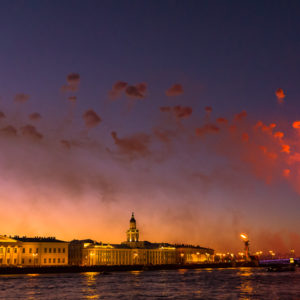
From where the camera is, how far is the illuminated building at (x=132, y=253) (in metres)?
151

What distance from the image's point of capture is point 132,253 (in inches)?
6580

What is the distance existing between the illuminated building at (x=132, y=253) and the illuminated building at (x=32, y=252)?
20.6m

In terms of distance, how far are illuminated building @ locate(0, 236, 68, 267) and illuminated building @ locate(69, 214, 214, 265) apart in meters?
20.6

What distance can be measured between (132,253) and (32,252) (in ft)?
167

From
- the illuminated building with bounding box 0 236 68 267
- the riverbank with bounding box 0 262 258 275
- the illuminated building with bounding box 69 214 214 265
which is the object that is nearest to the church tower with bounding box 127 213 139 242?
the illuminated building with bounding box 69 214 214 265

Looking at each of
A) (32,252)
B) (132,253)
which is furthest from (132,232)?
(32,252)

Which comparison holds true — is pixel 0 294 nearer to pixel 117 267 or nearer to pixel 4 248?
pixel 4 248

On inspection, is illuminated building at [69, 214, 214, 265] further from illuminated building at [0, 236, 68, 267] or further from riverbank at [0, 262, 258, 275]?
illuminated building at [0, 236, 68, 267]

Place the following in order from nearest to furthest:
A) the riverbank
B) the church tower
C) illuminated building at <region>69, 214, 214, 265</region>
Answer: the riverbank → illuminated building at <region>69, 214, 214, 265</region> → the church tower

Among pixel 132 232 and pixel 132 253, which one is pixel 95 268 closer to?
pixel 132 253

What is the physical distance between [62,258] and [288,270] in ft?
208

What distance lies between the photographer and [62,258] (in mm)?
129625

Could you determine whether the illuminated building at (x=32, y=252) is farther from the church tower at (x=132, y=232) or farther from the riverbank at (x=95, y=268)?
the church tower at (x=132, y=232)

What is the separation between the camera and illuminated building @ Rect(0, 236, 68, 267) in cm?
11906
